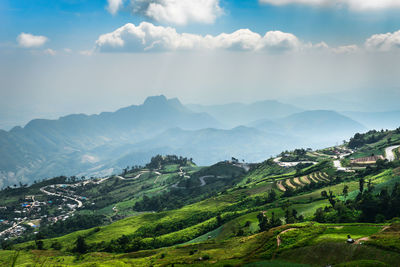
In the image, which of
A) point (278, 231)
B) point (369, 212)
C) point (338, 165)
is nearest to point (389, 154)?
point (338, 165)

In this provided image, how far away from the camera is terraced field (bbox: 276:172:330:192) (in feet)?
518

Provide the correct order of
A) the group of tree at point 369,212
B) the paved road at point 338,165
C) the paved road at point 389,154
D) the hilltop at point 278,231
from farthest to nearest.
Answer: the paved road at point 389,154
the paved road at point 338,165
the group of tree at point 369,212
the hilltop at point 278,231

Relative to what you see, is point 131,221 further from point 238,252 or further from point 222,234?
point 238,252

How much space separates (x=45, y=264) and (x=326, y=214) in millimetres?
88727

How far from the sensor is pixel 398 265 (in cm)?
4619

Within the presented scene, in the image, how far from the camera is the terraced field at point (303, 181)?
158 meters

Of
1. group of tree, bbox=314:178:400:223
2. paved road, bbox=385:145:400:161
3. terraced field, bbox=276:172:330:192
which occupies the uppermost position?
paved road, bbox=385:145:400:161

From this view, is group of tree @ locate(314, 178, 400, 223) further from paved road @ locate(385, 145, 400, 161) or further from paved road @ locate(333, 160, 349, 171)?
paved road @ locate(385, 145, 400, 161)

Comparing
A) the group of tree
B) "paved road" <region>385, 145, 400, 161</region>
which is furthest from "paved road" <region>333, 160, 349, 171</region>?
the group of tree

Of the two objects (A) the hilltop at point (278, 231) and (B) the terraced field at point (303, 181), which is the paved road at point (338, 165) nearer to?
(A) the hilltop at point (278, 231)

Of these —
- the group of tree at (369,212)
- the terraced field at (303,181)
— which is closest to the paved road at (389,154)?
the terraced field at (303,181)

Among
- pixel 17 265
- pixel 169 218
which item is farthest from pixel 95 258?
pixel 169 218

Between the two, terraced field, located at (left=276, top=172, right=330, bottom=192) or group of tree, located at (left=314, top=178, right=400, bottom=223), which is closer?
group of tree, located at (left=314, top=178, right=400, bottom=223)

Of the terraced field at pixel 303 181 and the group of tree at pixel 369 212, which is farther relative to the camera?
the terraced field at pixel 303 181
